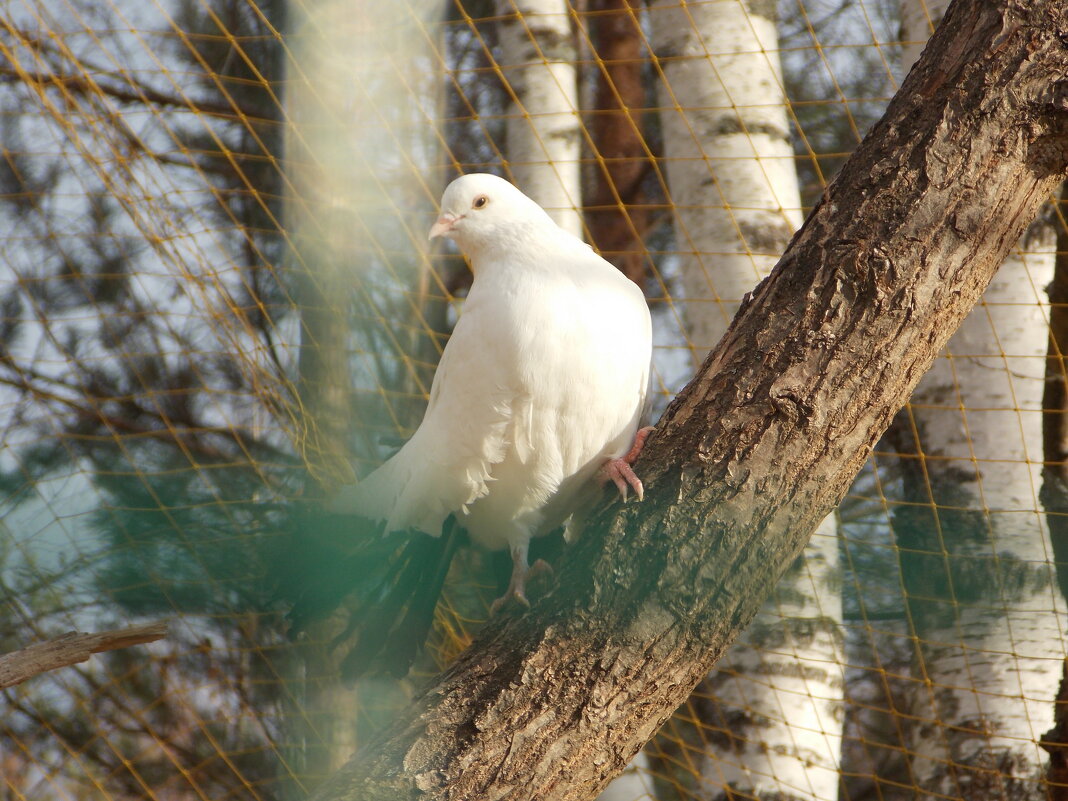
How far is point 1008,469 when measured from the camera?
2.83m

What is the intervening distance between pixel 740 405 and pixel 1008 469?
66.4 inches

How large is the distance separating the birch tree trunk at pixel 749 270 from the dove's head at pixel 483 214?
2.91 feet

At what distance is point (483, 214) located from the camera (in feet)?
6.38

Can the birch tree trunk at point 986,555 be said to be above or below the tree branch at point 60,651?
above

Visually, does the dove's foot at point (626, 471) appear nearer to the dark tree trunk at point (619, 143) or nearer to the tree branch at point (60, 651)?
the tree branch at point (60, 651)

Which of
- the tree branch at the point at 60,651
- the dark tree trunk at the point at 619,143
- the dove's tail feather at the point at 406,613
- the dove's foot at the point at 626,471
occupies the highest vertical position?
the dark tree trunk at the point at 619,143

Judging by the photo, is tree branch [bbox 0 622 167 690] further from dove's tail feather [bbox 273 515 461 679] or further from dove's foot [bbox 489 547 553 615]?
dove's foot [bbox 489 547 553 615]

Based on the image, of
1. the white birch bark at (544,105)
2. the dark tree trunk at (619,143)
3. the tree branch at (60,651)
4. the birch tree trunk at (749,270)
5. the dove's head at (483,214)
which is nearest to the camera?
the tree branch at (60,651)

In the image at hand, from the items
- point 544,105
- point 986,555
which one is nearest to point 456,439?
point 986,555

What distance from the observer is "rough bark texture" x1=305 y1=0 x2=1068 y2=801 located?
142 cm

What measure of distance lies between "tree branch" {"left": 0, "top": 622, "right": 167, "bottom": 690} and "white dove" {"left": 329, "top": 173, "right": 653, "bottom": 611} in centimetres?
51

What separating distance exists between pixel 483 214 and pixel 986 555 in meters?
1.56

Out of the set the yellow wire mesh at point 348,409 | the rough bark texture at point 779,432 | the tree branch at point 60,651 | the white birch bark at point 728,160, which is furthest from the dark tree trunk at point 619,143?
the tree branch at point 60,651

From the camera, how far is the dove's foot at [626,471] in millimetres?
1590
